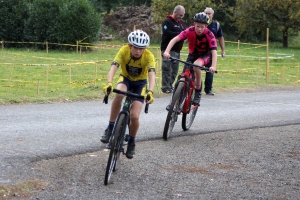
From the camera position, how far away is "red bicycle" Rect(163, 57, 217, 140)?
31.7ft

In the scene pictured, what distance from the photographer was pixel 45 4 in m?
42.4

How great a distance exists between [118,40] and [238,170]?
45392 mm

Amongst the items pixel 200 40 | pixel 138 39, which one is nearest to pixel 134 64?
pixel 138 39

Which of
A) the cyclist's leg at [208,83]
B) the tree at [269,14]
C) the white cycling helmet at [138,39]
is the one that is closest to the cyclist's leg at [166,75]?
the cyclist's leg at [208,83]

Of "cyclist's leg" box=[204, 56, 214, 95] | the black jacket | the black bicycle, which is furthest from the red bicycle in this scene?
"cyclist's leg" box=[204, 56, 214, 95]

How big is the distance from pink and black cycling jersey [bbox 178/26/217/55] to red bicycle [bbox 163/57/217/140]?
20.0 inches

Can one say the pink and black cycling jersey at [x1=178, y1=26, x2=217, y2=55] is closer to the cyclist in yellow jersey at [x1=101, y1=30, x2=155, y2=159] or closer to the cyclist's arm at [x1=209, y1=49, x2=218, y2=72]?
the cyclist's arm at [x1=209, y1=49, x2=218, y2=72]

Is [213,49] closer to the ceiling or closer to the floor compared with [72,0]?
closer to the floor

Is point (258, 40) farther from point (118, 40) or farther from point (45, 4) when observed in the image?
point (45, 4)

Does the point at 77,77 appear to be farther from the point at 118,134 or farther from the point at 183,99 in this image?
the point at 118,134

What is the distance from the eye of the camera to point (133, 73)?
7.78 metres

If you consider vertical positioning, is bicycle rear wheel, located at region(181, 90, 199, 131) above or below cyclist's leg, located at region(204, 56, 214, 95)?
below

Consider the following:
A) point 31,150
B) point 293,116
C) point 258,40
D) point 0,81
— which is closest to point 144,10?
point 258,40

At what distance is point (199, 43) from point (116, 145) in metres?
3.89
